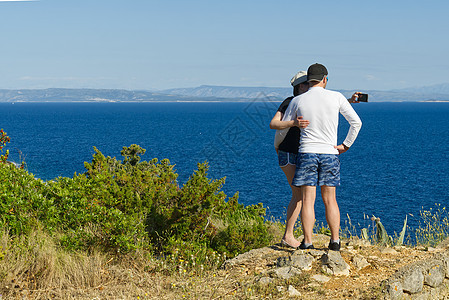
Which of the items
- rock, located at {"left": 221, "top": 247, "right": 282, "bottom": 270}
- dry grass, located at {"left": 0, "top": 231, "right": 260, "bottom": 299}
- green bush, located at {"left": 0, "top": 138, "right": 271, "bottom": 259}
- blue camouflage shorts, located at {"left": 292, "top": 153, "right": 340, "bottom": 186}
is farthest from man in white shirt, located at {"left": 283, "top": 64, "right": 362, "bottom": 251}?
green bush, located at {"left": 0, "top": 138, "right": 271, "bottom": 259}

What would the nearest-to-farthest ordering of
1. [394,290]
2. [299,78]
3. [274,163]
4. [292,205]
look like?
[394,290] → [299,78] → [292,205] → [274,163]

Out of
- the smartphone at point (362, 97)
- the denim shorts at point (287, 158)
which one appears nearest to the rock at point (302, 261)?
the denim shorts at point (287, 158)

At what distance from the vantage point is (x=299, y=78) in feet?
18.1

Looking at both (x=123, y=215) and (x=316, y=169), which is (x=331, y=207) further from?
(x=123, y=215)

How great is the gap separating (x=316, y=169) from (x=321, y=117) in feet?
2.00

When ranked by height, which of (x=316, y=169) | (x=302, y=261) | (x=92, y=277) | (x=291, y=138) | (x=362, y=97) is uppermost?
(x=362, y=97)

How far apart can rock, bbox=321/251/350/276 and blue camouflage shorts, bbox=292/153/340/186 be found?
0.84 metres

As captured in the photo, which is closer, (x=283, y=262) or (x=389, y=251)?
(x=283, y=262)

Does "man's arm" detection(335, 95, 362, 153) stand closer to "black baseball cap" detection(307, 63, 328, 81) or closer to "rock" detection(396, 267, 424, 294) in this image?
"black baseball cap" detection(307, 63, 328, 81)

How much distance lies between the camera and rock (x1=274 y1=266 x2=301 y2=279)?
16.4 ft

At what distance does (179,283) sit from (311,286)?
1.45m

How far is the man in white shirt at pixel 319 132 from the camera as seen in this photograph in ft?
16.9

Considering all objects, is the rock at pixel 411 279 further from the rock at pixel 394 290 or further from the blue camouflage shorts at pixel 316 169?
the blue camouflage shorts at pixel 316 169

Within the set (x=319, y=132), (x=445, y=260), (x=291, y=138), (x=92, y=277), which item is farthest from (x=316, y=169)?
(x=92, y=277)
